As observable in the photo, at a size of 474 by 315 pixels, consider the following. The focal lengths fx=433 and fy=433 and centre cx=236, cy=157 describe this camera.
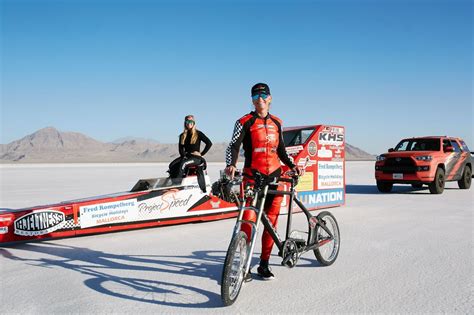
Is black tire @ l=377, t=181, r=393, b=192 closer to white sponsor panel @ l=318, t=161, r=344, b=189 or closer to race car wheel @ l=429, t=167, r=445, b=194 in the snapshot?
race car wheel @ l=429, t=167, r=445, b=194

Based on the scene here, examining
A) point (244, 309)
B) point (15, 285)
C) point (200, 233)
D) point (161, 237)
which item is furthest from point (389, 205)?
point (15, 285)

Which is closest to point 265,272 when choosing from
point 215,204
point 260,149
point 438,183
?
point 260,149

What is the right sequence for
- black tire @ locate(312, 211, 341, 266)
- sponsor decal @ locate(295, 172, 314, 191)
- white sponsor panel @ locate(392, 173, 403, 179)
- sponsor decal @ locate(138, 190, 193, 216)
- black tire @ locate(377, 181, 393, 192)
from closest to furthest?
black tire @ locate(312, 211, 341, 266) → sponsor decal @ locate(138, 190, 193, 216) → sponsor decal @ locate(295, 172, 314, 191) → white sponsor panel @ locate(392, 173, 403, 179) → black tire @ locate(377, 181, 393, 192)

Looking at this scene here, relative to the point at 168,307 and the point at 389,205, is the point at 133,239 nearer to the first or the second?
the point at 168,307

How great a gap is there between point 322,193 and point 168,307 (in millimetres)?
6370

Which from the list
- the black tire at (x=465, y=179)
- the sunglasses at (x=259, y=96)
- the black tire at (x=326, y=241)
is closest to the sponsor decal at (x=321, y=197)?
the black tire at (x=326, y=241)

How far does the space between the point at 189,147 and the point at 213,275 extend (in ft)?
12.9

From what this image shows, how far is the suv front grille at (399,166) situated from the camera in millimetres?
12320

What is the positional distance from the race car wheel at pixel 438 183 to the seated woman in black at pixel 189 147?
24.8 feet

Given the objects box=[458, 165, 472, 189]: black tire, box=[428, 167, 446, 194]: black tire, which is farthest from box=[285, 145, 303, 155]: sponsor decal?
box=[458, 165, 472, 189]: black tire

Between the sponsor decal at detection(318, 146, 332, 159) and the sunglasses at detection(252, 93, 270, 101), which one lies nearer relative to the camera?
the sunglasses at detection(252, 93, 270, 101)

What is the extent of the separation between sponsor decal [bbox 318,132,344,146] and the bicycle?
14.7 feet

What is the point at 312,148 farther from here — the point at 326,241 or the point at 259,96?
the point at 259,96

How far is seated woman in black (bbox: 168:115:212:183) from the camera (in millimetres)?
7828
